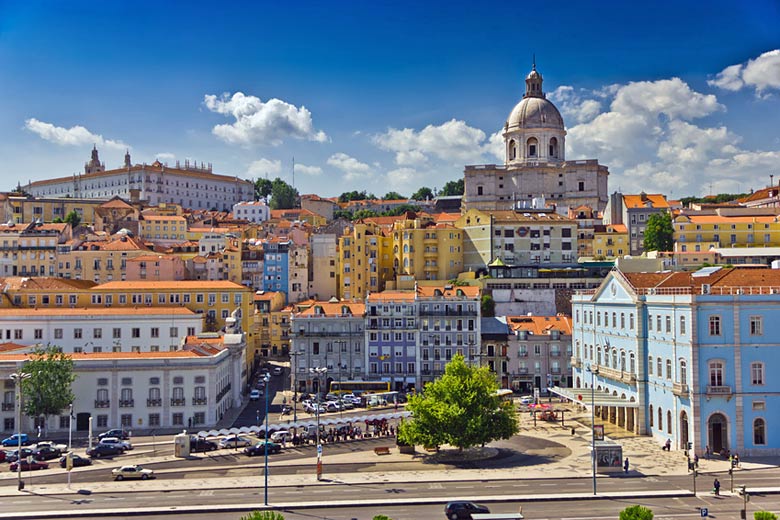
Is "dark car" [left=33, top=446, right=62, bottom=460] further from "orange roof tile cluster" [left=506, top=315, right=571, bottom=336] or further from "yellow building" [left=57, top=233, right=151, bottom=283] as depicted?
"yellow building" [left=57, top=233, right=151, bottom=283]

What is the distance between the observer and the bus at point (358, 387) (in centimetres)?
9204

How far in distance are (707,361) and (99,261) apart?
Result: 9394 centimetres

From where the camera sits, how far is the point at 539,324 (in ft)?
319

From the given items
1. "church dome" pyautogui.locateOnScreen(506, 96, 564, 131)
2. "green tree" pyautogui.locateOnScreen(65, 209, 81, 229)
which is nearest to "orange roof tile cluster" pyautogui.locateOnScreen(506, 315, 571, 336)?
"church dome" pyautogui.locateOnScreen(506, 96, 564, 131)

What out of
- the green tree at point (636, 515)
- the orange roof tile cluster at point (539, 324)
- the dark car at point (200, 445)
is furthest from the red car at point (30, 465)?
the orange roof tile cluster at point (539, 324)

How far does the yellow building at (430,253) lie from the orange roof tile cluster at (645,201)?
39.6 m

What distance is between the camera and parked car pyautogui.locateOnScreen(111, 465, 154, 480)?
53.7 metres

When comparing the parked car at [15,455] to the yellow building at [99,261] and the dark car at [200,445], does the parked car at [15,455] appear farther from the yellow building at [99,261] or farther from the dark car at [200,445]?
the yellow building at [99,261]

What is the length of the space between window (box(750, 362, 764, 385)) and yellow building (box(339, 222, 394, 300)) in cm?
7109

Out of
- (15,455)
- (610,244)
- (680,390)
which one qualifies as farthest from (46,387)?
(610,244)

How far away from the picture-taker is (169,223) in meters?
165

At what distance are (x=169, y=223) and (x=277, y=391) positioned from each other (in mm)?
79579

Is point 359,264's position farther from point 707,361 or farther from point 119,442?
point 707,361

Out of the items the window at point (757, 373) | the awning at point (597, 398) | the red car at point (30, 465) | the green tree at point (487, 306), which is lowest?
the red car at point (30, 465)
